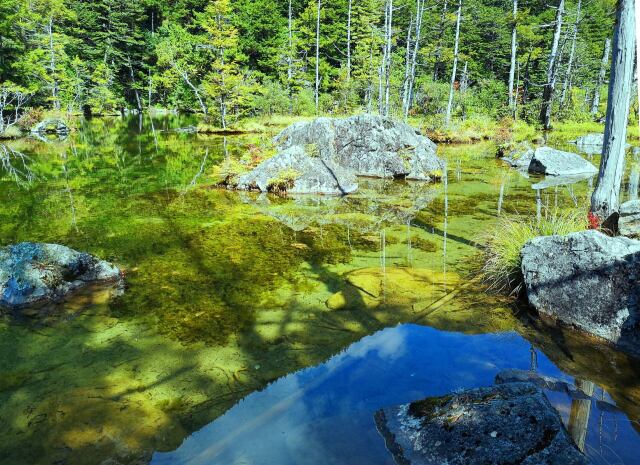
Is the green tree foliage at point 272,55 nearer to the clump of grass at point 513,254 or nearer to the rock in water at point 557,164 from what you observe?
the rock in water at point 557,164

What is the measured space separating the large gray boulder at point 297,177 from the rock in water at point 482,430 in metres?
7.97

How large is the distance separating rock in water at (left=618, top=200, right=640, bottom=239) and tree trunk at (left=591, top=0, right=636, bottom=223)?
26 centimetres

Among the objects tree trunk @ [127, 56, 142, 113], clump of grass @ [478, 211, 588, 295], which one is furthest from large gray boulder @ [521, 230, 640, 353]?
tree trunk @ [127, 56, 142, 113]

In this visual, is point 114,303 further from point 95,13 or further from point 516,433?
point 95,13

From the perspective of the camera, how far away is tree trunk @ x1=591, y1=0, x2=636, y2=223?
5129 mm

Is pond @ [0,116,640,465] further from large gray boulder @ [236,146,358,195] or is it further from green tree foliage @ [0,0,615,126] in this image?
green tree foliage @ [0,0,615,126]

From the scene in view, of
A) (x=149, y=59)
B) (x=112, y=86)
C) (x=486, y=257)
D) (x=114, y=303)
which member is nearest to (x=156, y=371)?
(x=114, y=303)

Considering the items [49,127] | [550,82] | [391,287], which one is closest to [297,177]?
[391,287]

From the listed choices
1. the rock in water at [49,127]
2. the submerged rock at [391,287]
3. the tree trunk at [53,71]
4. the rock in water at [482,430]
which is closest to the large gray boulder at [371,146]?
the submerged rock at [391,287]

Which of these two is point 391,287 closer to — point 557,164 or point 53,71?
point 557,164

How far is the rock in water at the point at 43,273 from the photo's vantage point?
4.60 metres

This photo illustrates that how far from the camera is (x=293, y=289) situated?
5.07 metres

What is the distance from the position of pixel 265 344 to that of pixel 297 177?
712cm

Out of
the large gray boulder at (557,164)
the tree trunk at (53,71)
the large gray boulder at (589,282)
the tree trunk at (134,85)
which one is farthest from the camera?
the tree trunk at (134,85)
